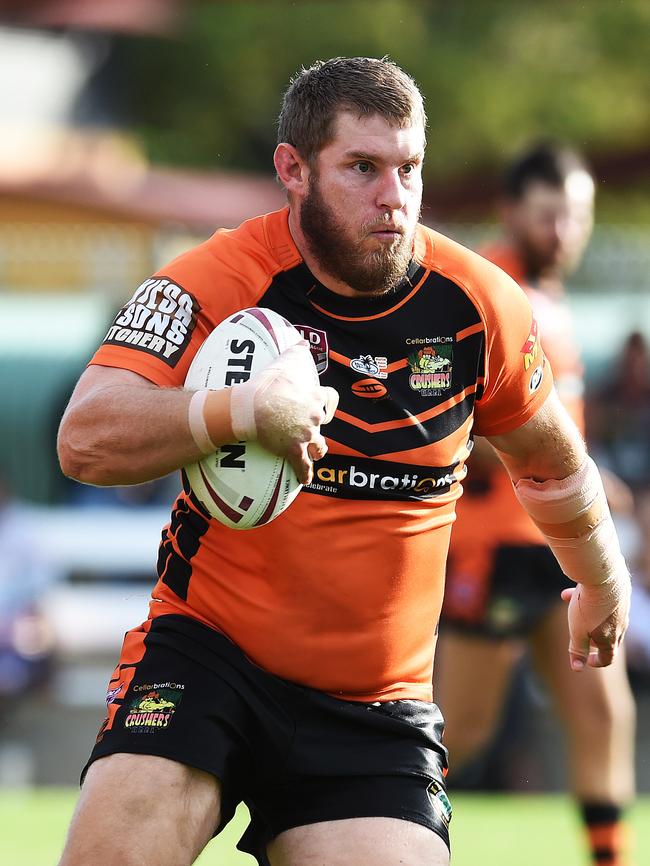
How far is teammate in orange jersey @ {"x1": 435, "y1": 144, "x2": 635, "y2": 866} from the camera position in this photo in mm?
5965

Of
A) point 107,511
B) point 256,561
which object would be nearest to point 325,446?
point 256,561

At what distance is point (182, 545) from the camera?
381 centimetres

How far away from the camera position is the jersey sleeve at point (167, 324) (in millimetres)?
3486

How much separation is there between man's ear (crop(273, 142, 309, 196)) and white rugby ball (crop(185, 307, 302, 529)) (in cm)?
49

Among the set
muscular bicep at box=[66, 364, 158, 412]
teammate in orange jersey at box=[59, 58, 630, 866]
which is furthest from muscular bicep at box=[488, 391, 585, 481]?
muscular bicep at box=[66, 364, 158, 412]

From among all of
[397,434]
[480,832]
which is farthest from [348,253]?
[480,832]

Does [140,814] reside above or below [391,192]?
below

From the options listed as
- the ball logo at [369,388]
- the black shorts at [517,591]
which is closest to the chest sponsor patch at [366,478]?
the ball logo at [369,388]

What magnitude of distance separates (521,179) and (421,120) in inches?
118

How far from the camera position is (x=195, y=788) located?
3.45 m

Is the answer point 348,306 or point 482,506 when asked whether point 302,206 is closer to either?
point 348,306

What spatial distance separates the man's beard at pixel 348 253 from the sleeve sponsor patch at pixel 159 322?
37 cm

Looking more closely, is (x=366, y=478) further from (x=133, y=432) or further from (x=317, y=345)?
(x=133, y=432)

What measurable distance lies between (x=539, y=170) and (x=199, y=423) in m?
3.66
